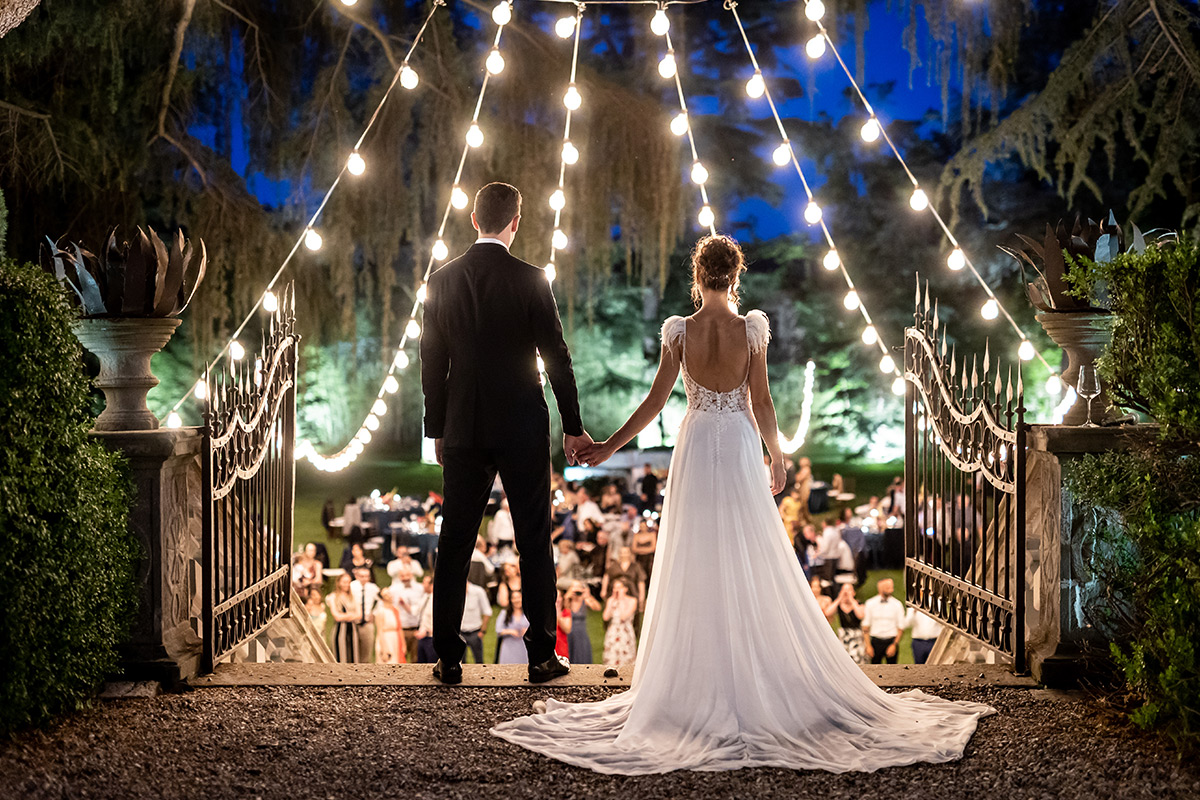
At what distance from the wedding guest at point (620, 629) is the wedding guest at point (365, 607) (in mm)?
1746

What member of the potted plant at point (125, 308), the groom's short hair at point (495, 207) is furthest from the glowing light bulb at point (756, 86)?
the potted plant at point (125, 308)

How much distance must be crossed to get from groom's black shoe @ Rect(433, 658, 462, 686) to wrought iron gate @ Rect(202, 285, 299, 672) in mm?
823

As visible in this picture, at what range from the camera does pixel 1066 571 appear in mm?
3605

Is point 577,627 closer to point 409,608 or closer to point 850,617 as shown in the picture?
point 409,608

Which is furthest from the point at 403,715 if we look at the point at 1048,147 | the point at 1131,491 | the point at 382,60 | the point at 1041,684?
the point at 1048,147

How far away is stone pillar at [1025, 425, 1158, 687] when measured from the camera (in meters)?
3.53

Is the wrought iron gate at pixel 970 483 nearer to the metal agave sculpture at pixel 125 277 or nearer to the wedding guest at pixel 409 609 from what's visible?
the metal agave sculpture at pixel 125 277

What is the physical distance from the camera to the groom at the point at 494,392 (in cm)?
345

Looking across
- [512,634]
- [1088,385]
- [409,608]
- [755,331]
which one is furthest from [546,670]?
[409,608]

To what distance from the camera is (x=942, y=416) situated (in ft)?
14.4

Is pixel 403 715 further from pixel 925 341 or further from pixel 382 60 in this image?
pixel 382 60

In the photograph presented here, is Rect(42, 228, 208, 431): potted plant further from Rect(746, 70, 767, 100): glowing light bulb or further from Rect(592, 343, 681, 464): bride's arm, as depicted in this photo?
Rect(746, 70, 767, 100): glowing light bulb

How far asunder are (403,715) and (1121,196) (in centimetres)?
1789

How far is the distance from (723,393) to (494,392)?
74 cm
